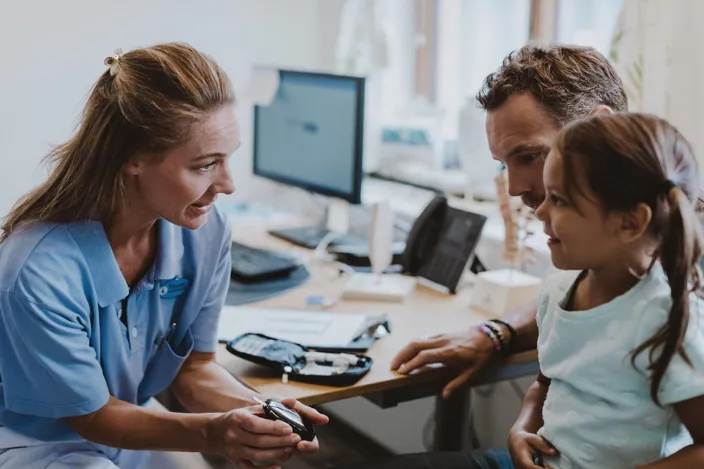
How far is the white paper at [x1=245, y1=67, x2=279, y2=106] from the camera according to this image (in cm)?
263

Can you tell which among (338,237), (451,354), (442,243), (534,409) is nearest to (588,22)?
(442,243)

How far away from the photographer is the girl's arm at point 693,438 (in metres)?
1.08

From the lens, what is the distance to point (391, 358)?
1.64 meters

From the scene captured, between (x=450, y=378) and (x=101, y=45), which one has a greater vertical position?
(x=101, y=45)

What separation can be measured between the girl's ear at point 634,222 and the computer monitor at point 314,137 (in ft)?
4.19

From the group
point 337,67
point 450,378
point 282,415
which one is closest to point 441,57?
point 337,67

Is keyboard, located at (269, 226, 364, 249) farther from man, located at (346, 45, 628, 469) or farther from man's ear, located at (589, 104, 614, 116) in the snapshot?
man's ear, located at (589, 104, 614, 116)

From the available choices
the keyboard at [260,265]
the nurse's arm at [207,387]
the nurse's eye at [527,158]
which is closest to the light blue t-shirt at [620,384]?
the nurse's eye at [527,158]

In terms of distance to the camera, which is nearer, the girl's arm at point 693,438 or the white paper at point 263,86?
the girl's arm at point 693,438

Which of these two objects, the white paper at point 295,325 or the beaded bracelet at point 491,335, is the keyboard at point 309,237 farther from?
the beaded bracelet at point 491,335

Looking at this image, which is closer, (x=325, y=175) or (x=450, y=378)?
(x=450, y=378)

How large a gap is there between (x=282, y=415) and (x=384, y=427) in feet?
4.74

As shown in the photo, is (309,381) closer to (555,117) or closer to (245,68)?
(555,117)

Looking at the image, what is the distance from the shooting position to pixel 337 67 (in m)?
3.04
